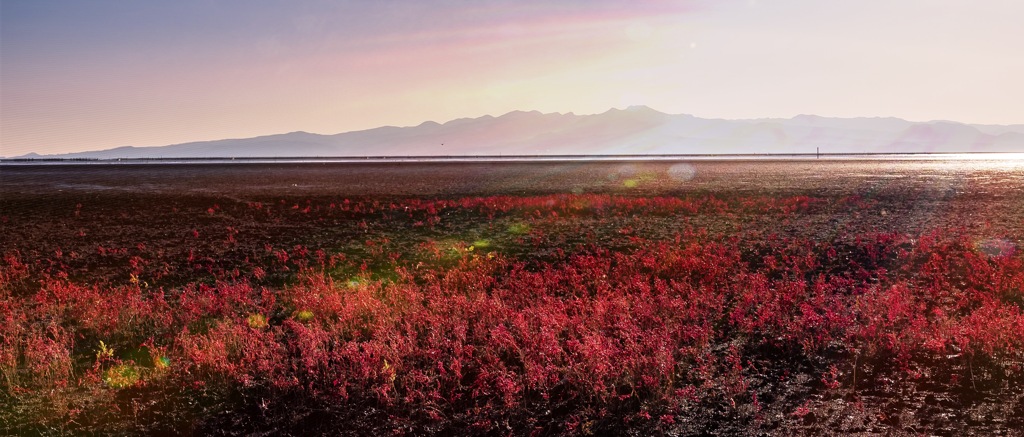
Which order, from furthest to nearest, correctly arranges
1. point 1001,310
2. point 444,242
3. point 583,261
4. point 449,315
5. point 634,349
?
1. point 444,242
2. point 583,261
3. point 449,315
4. point 1001,310
5. point 634,349

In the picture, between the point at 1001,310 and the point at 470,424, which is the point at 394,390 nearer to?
the point at 470,424

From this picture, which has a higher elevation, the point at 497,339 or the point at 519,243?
the point at 519,243

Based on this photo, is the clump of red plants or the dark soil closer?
the dark soil

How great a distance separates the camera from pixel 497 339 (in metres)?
10.7

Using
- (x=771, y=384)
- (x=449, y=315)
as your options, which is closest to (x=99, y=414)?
(x=449, y=315)

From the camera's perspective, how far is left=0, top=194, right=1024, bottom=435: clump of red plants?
8.85 metres

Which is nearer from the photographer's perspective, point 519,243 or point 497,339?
point 497,339

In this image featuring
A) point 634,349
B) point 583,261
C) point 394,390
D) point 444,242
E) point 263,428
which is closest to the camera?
point 263,428

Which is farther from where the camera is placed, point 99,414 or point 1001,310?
point 1001,310

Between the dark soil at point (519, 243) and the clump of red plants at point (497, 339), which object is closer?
the dark soil at point (519, 243)

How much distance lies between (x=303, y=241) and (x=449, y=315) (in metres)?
13.0

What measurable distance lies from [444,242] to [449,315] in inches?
408

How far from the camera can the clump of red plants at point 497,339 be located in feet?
29.0

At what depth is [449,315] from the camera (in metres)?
13.0
